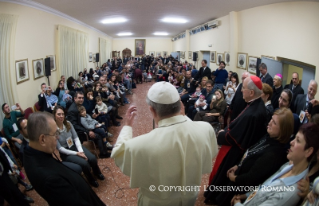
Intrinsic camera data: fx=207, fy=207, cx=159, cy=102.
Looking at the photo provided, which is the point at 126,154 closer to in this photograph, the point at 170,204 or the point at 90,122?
the point at 170,204

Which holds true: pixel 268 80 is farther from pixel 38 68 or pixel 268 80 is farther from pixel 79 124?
pixel 38 68

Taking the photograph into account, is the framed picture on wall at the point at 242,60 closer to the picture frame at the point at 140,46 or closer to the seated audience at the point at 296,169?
the seated audience at the point at 296,169

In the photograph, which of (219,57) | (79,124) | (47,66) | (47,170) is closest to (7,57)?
(47,66)

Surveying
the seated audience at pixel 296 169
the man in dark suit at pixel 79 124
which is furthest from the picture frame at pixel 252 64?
the seated audience at pixel 296 169

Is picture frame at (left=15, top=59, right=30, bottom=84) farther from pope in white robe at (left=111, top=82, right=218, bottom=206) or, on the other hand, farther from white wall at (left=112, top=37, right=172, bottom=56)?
Result: white wall at (left=112, top=37, right=172, bottom=56)

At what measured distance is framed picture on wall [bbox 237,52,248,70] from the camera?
8.25 m

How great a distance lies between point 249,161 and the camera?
7.20 feet

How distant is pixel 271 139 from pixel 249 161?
33 cm

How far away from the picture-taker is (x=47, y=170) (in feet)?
4.91

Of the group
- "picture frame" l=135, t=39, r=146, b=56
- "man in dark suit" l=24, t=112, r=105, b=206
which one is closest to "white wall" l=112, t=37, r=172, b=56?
"picture frame" l=135, t=39, r=146, b=56

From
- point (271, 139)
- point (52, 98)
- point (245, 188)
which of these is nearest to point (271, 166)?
point (271, 139)

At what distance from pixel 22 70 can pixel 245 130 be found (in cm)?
625

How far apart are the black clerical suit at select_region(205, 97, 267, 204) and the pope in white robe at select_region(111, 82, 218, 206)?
1.07m

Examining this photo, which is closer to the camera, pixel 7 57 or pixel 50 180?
pixel 50 180
